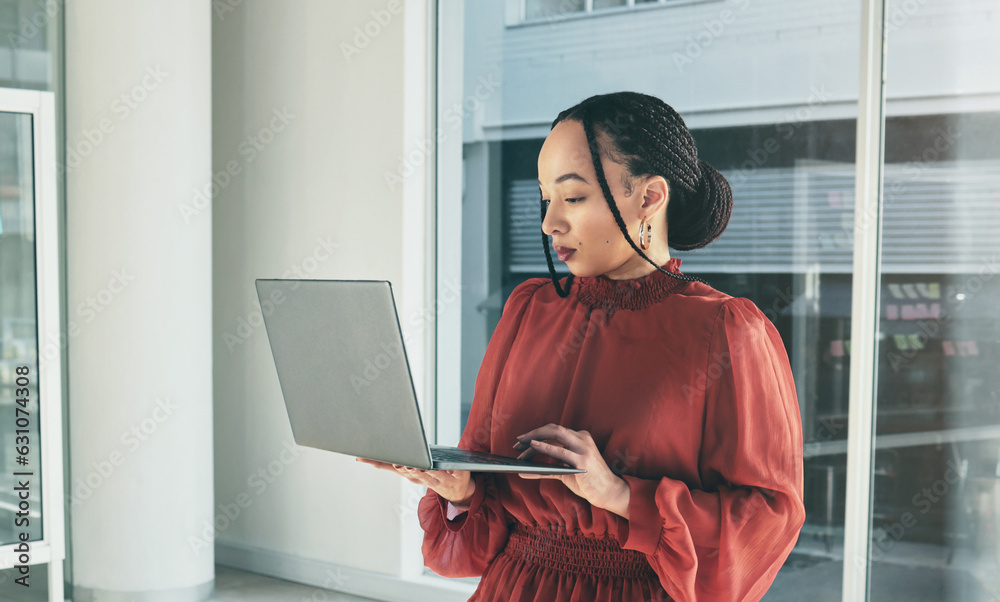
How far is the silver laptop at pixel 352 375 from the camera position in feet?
2.93

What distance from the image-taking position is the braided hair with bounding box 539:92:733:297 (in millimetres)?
1082

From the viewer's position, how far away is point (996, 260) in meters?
2.53

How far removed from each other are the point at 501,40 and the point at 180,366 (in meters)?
1.78

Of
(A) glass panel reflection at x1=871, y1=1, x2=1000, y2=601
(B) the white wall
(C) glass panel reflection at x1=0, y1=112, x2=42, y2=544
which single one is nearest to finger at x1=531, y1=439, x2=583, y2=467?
(A) glass panel reflection at x1=871, y1=1, x2=1000, y2=601

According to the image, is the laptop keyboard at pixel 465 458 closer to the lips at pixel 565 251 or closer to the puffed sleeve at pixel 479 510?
the puffed sleeve at pixel 479 510

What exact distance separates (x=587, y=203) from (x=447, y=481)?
14.9 inches

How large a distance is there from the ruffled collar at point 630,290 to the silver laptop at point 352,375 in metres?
0.26

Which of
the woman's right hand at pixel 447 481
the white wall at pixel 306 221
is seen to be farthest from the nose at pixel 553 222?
the white wall at pixel 306 221

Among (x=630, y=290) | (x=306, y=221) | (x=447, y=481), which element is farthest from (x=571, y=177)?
(x=306, y=221)

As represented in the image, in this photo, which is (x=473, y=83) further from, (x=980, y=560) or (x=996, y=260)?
(x=980, y=560)

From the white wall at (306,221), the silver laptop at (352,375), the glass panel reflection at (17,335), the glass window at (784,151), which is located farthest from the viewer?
Result: the white wall at (306,221)

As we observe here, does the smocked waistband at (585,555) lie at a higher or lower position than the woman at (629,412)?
lower

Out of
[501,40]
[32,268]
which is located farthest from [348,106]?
[32,268]

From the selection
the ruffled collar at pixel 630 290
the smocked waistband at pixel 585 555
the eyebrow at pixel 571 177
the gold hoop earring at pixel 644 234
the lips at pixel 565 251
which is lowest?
the smocked waistband at pixel 585 555
